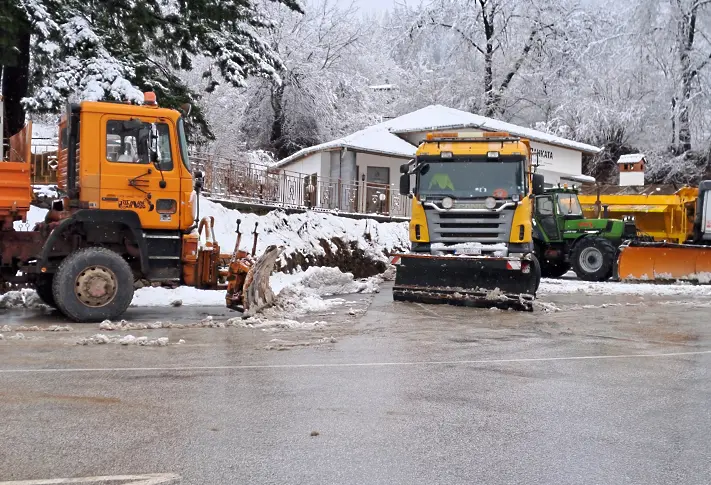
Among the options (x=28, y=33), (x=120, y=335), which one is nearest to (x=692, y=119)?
(x=28, y=33)

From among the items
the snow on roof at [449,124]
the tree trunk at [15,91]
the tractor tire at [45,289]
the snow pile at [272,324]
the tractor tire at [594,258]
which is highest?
the snow on roof at [449,124]

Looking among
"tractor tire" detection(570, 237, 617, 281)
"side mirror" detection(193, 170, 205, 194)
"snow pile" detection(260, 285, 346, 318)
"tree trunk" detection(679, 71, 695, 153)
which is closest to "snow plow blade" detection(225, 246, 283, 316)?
"snow pile" detection(260, 285, 346, 318)

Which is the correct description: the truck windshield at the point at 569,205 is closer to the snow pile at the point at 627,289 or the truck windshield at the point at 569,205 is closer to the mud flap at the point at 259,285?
the snow pile at the point at 627,289

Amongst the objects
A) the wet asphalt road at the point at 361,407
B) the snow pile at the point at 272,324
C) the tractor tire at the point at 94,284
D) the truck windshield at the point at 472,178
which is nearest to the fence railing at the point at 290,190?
the truck windshield at the point at 472,178

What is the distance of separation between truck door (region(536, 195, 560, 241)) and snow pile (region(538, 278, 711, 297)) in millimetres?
2278

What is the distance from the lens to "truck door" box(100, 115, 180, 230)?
1149cm

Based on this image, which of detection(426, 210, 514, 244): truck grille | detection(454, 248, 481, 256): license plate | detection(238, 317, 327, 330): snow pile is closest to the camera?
detection(238, 317, 327, 330): snow pile

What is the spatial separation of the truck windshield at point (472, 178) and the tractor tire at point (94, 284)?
5.94 metres

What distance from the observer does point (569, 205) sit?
23438mm

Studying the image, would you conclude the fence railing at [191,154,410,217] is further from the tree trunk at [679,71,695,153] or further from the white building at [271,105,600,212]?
the tree trunk at [679,71,695,153]

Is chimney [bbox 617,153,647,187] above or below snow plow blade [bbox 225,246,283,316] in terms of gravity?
above

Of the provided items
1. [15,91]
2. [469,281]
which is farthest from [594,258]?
[15,91]

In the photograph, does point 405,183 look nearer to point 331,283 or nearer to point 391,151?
point 331,283

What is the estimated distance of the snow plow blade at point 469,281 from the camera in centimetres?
1405
